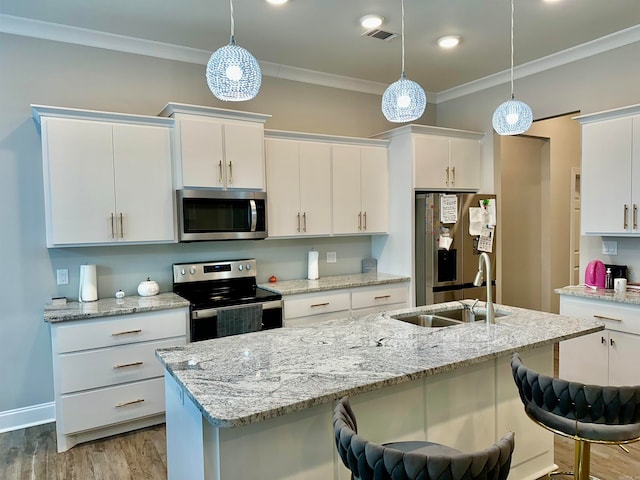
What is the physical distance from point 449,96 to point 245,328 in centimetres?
345

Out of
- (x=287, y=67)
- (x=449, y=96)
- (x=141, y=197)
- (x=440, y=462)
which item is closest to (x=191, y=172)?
(x=141, y=197)

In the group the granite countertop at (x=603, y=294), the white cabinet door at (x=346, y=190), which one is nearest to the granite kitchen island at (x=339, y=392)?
the granite countertop at (x=603, y=294)

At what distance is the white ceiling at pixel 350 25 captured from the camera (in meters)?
2.97

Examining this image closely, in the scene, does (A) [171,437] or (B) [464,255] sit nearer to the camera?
(A) [171,437]

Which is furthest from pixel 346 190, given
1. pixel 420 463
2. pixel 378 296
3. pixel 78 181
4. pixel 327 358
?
pixel 420 463

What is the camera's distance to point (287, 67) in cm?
414

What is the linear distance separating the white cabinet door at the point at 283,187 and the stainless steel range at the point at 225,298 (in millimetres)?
438

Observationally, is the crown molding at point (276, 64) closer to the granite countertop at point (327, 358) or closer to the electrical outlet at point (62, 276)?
→ the electrical outlet at point (62, 276)

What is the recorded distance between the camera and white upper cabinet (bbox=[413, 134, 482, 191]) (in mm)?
4215

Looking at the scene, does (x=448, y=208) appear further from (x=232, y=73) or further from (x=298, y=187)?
(x=232, y=73)

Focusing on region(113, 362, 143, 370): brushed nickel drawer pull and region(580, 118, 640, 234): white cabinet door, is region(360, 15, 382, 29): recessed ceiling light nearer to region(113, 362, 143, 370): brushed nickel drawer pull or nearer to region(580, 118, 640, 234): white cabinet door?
region(580, 118, 640, 234): white cabinet door

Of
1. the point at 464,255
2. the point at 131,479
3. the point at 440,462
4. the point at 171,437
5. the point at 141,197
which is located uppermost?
the point at 141,197

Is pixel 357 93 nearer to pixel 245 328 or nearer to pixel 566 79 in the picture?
pixel 566 79

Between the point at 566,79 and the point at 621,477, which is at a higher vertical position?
the point at 566,79
